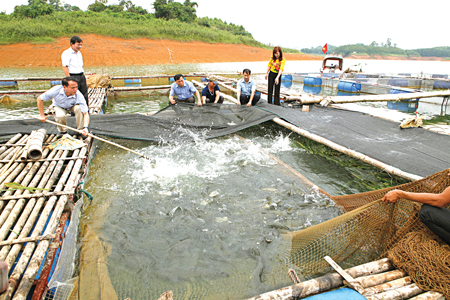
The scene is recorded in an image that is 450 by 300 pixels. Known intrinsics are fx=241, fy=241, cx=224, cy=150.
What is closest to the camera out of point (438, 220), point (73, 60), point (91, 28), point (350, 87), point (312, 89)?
point (438, 220)

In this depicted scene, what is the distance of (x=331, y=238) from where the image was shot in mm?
2061

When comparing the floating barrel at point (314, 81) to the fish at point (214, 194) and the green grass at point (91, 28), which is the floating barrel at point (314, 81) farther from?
the green grass at point (91, 28)

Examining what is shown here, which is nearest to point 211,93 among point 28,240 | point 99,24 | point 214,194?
point 214,194

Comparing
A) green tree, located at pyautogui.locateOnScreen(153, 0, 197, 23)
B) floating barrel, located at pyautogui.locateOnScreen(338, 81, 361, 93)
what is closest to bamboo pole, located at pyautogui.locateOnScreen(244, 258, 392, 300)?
floating barrel, located at pyautogui.locateOnScreen(338, 81, 361, 93)

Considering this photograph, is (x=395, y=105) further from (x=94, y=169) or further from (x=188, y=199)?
(x=94, y=169)

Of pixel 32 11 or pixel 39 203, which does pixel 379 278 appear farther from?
pixel 32 11

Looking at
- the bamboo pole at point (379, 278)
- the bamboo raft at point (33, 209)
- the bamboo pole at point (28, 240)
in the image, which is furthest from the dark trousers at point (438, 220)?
the bamboo pole at point (28, 240)

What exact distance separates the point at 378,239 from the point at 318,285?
884mm

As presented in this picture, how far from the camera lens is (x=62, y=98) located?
4266 mm

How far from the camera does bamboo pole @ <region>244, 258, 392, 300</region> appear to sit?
1591 mm

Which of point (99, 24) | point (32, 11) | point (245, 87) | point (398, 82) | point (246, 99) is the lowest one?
point (246, 99)

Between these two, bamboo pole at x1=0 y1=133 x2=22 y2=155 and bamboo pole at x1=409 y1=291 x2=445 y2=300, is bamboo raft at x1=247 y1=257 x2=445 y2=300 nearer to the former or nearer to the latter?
bamboo pole at x1=409 y1=291 x2=445 y2=300

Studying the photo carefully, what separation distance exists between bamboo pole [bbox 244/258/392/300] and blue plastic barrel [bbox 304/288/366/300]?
0.27 feet

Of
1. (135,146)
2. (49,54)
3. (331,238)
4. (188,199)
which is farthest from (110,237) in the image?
(49,54)
